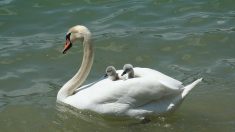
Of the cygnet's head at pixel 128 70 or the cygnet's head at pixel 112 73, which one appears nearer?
the cygnet's head at pixel 128 70

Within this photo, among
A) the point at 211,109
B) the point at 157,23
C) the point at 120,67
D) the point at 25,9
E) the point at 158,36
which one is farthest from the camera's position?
the point at 25,9

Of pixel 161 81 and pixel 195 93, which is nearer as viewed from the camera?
pixel 161 81

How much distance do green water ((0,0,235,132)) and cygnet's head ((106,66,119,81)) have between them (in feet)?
1.73

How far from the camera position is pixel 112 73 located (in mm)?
8125

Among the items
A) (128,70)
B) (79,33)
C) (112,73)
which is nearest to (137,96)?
(128,70)

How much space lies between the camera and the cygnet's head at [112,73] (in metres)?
8.09

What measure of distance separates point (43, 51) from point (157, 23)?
239 cm

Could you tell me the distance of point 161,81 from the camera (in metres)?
7.90

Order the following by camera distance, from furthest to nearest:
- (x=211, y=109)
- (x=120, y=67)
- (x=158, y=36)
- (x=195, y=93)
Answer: (x=158, y=36), (x=120, y=67), (x=195, y=93), (x=211, y=109)

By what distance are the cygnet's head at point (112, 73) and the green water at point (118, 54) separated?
1.73ft

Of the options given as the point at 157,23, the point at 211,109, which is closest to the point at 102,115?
the point at 211,109

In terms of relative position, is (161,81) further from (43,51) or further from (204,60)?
(43,51)

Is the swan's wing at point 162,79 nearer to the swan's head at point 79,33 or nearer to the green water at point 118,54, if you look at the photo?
the green water at point 118,54

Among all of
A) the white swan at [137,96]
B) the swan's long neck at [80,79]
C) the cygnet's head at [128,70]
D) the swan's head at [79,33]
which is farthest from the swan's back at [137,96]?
the swan's head at [79,33]
